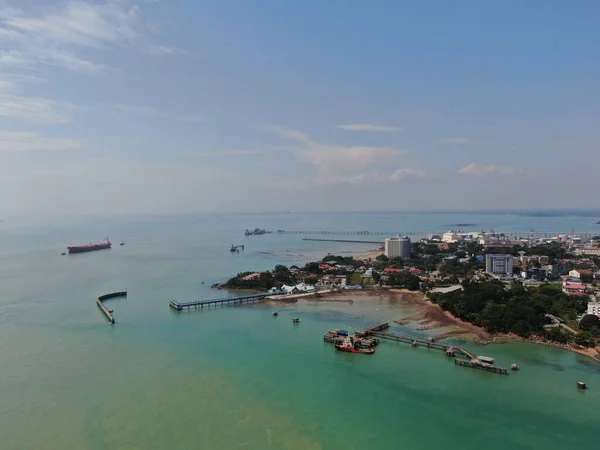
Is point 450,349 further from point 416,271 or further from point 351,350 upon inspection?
point 416,271

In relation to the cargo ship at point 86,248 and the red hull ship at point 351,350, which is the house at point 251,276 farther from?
the cargo ship at point 86,248

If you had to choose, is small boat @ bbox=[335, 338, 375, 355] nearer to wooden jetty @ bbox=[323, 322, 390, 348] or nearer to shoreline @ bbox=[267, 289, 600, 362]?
wooden jetty @ bbox=[323, 322, 390, 348]

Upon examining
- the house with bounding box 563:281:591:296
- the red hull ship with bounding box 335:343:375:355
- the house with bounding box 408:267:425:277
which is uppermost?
the house with bounding box 563:281:591:296

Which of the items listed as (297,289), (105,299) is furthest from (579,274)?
(105,299)

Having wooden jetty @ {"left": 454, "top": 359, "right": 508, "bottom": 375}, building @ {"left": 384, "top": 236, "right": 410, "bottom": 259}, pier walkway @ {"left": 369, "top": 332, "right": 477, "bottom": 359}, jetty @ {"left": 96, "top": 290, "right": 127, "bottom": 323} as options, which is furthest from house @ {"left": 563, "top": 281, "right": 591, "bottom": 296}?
jetty @ {"left": 96, "top": 290, "right": 127, "bottom": 323}

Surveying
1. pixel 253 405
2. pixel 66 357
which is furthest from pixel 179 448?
pixel 66 357

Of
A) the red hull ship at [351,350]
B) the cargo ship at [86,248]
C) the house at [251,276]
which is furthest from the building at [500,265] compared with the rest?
the cargo ship at [86,248]

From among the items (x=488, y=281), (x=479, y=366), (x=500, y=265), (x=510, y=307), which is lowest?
(x=479, y=366)

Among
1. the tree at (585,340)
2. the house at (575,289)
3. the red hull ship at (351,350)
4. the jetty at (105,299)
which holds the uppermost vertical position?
the house at (575,289)
